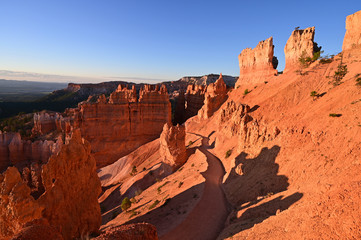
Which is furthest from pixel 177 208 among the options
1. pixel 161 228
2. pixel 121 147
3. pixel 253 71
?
pixel 253 71

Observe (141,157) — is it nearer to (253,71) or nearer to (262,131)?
(262,131)

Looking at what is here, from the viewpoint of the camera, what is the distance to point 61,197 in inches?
553

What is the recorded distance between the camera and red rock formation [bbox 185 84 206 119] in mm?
62469

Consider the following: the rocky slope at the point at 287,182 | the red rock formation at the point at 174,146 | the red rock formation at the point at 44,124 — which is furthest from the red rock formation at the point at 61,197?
the red rock formation at the point at 44,124

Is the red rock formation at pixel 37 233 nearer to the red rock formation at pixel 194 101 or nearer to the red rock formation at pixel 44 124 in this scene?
the red rock formation at pixel 194 101

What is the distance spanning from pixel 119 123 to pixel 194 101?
87.1 ft

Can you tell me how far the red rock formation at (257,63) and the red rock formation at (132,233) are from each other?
5140 centimetres

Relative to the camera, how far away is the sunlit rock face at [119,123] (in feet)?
152

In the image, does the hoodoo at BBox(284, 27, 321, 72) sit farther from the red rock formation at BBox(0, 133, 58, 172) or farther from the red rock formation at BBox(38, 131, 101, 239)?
the red rock formation at BBox(0, 133, 58, 172)

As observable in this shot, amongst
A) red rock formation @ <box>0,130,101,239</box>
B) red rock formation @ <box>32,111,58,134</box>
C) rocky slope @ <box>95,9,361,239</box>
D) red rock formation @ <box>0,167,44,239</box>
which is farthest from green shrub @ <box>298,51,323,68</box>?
red rock formation @ <box>32,111,58,134</box>

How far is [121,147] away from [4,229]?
35.4 meters

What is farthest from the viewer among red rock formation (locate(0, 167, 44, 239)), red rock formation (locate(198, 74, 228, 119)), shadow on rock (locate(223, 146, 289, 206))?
red rock formation (locate(198, 74, 228, 119))

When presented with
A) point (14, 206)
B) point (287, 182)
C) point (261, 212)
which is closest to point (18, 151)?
point (14, 206)

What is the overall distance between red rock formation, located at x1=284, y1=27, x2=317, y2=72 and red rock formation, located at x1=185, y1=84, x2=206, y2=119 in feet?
81.2
